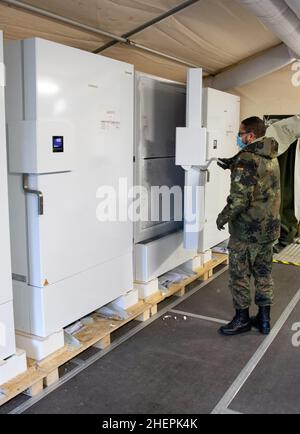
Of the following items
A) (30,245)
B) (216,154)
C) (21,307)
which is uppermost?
(216,154)

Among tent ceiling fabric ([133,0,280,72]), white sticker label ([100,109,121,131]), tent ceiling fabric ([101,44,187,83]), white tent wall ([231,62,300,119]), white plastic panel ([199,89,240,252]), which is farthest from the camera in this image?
white tent wall ([231,62,300,119])

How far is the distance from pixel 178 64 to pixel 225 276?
258 cm

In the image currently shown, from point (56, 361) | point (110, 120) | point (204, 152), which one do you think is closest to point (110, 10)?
point (110, 120)

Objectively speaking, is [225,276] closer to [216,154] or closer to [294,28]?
[216,154]

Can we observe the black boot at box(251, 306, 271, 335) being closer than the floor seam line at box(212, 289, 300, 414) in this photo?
No

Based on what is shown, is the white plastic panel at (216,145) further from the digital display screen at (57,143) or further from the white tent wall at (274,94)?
the digital display screen at (57,143)

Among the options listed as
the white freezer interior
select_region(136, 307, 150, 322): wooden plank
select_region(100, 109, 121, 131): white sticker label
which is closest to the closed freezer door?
select_region(100, 109, 121, 131): white sticker label

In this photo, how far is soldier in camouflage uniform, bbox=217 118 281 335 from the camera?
3.37m

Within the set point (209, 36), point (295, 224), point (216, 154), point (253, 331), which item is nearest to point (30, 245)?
point (253, 331)

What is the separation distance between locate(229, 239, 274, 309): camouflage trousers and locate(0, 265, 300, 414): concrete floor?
31cm

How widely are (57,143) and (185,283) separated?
7.26 feet

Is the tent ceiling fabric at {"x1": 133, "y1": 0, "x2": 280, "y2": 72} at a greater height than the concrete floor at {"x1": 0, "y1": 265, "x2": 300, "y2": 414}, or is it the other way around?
the tent ceiling fabric at {"x1": 133, "y1": 0, "x2": 280, "y2": 72}

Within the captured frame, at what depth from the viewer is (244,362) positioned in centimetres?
314

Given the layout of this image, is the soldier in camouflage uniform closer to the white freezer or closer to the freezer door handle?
the white freezer
